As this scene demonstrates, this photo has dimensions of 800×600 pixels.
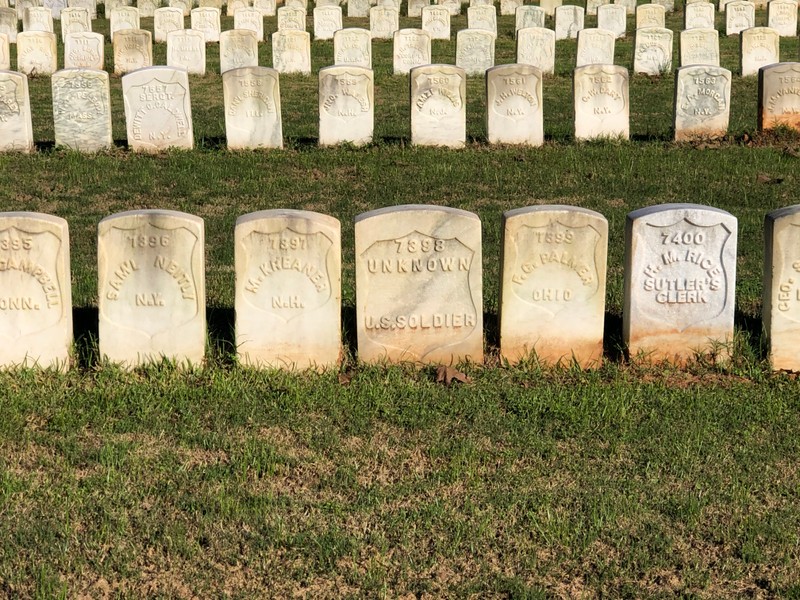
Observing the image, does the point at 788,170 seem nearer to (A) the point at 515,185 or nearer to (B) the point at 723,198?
(B) the point at 723,198

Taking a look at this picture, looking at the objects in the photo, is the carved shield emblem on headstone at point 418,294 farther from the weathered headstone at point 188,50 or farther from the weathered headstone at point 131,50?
the weathered headstone at point 188,50

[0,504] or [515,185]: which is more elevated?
[515,185]

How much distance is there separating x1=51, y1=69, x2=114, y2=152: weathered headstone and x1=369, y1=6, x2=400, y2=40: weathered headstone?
424 inches

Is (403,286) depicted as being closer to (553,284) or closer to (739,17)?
(553,284)

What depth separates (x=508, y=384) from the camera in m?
7.15

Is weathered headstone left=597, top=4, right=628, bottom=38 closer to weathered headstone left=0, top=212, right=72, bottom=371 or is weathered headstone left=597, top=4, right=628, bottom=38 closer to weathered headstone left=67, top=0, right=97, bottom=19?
weathered headstone left=67, top=0, right=97, bottom=19

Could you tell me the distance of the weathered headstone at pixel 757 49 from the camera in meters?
18.6

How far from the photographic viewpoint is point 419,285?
23.9 feet

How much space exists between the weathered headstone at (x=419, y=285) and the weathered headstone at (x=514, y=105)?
6.54m

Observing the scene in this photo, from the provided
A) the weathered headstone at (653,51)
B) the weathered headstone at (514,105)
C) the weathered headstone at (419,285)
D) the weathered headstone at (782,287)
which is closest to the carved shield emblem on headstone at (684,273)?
the weathered headstone at (782,287)

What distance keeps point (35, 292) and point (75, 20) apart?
637 inches

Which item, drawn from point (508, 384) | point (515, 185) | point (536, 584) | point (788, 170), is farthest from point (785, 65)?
point (536, 584)

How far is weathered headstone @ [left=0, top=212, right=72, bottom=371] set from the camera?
23.1 feet

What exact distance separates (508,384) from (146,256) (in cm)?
222
